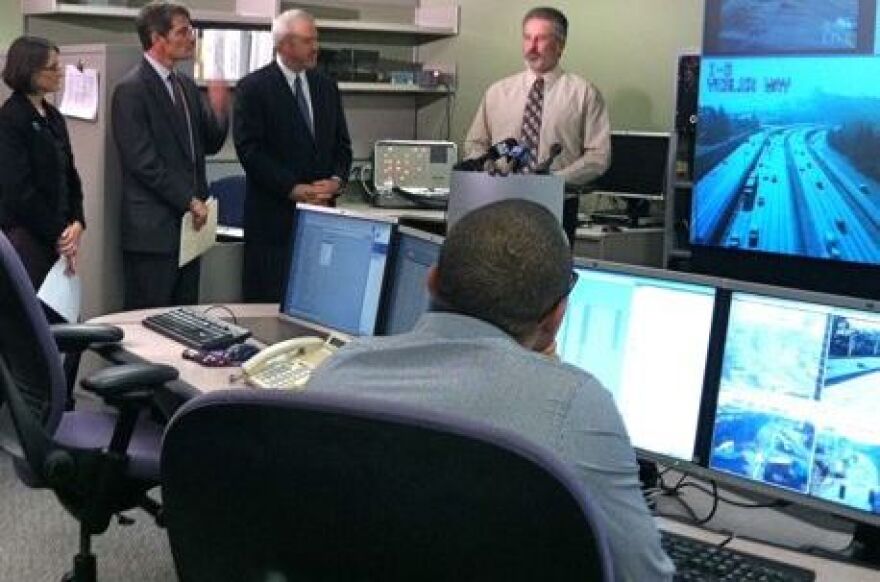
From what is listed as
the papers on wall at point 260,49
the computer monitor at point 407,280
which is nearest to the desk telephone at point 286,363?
the computer monitor at point 407,280

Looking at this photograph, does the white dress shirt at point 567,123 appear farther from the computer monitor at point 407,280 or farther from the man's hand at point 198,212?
the computer monitor at point 407,280

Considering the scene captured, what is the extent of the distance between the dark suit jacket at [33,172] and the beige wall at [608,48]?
9.14ft

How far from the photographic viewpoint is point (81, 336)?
8.63 ft

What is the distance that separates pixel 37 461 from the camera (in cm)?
238

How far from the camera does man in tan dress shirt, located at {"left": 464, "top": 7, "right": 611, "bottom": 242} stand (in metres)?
4.70

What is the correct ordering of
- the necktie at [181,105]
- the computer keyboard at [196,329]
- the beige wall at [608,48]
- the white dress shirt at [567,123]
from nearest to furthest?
the computer keyboard at [196,329] < the necktie at [181,105] < the white dress shirt at [567,123] < the beige wall at [608,48]

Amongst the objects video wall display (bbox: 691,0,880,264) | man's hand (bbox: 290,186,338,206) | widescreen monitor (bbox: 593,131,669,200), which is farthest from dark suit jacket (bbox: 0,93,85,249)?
video wall display (bbox: 691,0,880,264)

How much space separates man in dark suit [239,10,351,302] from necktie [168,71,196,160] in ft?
0.81

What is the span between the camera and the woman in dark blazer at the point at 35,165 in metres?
3.75

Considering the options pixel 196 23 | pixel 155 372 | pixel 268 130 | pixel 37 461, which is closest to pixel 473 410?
pixel 155 372

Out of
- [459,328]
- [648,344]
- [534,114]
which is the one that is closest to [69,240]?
[534,114]

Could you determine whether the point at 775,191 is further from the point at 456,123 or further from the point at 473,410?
the point at 473,410

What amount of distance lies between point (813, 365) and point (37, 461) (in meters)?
1.64

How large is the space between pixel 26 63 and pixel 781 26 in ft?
9.79
